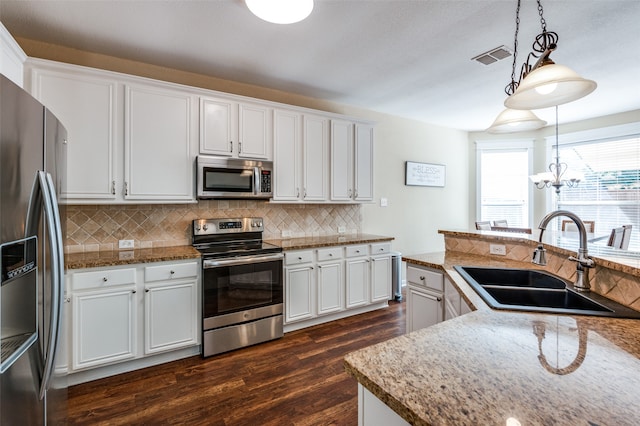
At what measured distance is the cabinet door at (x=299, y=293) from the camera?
2945 millimetres

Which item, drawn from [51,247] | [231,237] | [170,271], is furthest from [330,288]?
[51,247]

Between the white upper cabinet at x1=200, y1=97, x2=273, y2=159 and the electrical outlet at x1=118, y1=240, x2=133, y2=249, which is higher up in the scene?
the white upper cabinet at x1=200, y1=97, x2=273, y2=159

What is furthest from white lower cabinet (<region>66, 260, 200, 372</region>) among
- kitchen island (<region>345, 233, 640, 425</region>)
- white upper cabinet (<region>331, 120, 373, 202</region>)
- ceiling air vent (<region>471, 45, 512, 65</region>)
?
ceiling air vent (<region>471, 45, 512, 65</region>)

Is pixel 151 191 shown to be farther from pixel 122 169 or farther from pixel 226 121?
pixel 226 121

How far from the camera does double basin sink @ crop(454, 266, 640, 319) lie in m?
1.19

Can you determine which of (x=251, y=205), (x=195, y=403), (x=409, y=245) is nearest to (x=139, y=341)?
(x=195, y=403)

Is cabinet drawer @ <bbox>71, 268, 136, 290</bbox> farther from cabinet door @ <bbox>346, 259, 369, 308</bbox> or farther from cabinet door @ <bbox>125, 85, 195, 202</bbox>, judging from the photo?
cabinet door @ <bbox>346, 259, 369, 308</bbox>

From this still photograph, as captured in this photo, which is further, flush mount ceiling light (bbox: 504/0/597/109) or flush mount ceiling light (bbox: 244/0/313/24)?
flush mount ceiling light (bbox: 244/0/313/24)

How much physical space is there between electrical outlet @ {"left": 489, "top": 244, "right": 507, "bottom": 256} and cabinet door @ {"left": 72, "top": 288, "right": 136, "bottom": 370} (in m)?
2.70

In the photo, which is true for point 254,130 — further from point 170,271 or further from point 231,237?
point 170,271

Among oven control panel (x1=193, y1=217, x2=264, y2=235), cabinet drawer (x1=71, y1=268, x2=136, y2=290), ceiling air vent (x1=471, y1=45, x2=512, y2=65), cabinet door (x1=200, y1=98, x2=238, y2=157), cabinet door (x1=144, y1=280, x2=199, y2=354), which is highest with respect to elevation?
ceiling air vent (x1=471, y1=45, x2=512, y2=65)

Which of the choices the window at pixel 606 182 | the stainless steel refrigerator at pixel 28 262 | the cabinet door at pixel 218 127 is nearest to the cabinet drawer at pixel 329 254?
the cabinet door at pixel 218 127

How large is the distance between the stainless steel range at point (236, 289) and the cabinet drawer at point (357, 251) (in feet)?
2.71

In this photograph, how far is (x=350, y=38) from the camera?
7.77ft
